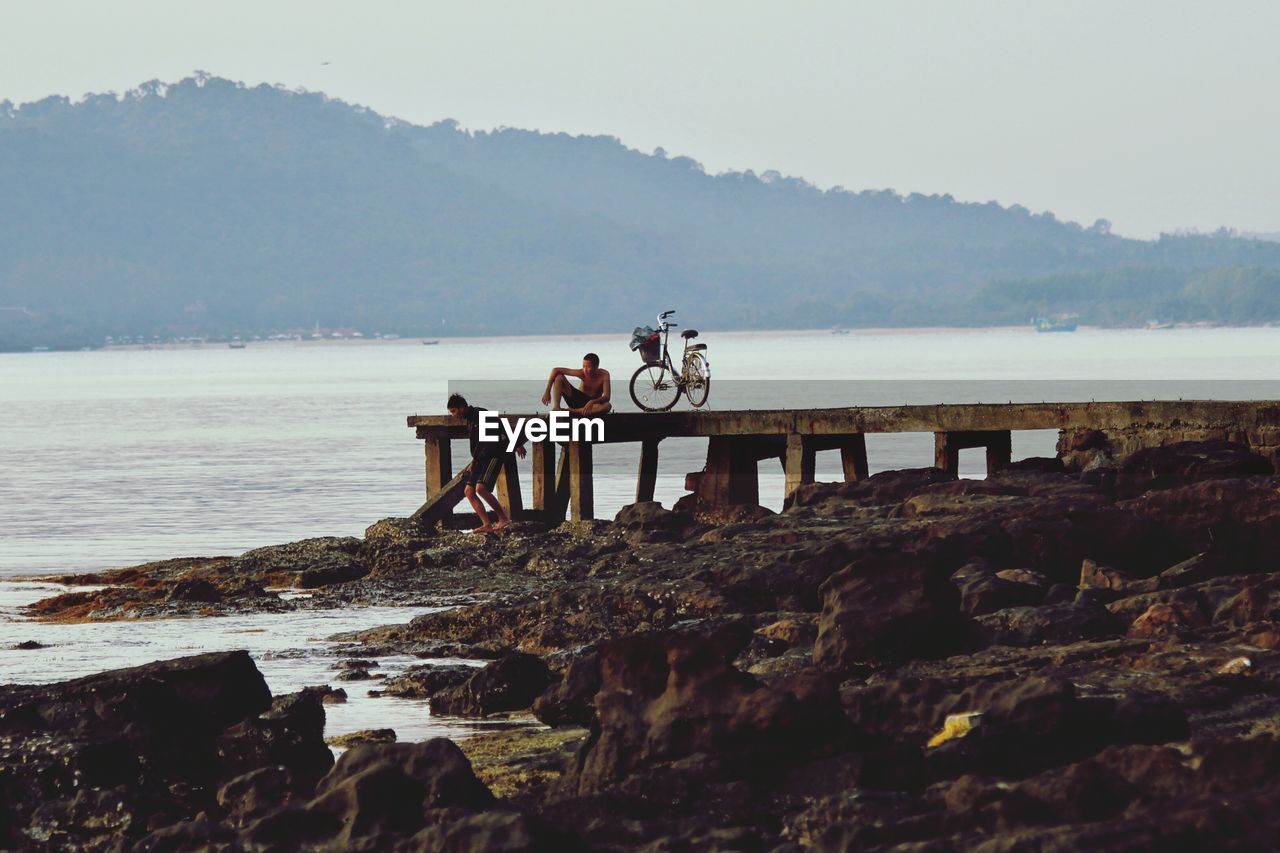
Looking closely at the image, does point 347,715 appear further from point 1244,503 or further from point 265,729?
point 1244,503

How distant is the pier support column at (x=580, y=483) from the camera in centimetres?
2516

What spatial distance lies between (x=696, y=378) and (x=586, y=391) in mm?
5632

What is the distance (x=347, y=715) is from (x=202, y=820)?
4026 mm

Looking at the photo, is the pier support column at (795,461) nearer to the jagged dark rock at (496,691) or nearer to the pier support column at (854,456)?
the pier support column at (854,456)

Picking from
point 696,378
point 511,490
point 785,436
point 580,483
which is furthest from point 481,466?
point 696,378

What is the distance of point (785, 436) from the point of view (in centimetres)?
2703

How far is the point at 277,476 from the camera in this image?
4966 centimetres

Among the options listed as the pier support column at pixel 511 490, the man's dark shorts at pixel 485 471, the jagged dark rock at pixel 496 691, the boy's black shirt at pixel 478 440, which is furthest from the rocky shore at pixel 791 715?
the pier support column at pixel 511 490

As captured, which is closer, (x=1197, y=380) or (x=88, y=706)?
(x=88, y=706)

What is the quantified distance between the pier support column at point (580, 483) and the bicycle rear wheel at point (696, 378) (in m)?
4.70

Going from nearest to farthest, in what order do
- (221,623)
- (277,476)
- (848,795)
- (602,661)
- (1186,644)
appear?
(848,795), (602,661), (1186,644), (221,623), (277,476)

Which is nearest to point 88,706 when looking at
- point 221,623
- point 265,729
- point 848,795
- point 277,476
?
point 265,729

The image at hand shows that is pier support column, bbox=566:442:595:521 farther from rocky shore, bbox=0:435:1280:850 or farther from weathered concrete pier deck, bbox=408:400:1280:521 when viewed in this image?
rocky shore, bbox=0:435:1280:850

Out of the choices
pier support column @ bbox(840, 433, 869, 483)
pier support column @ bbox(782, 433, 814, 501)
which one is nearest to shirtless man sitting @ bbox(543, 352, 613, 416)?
pier support column @ bbox(782, 433, 814, 501)
